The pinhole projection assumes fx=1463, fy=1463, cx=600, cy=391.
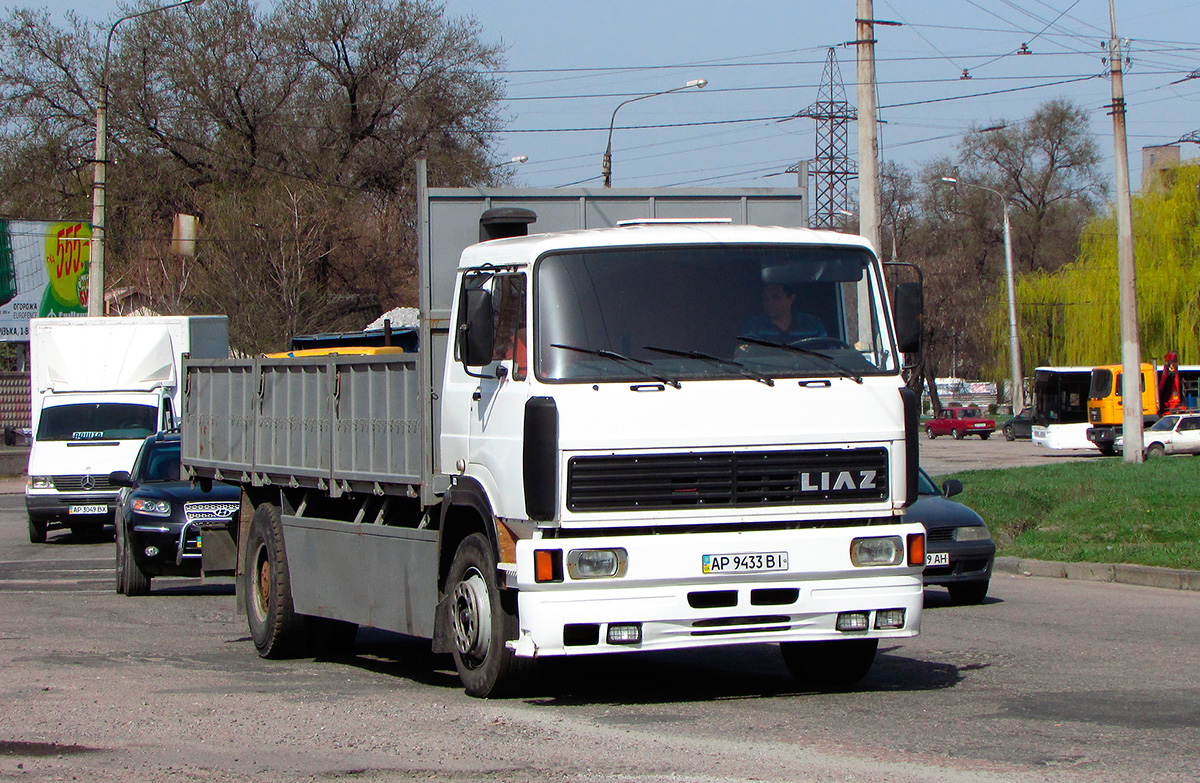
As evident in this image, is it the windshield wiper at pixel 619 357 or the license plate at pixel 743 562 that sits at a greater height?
the windshield wiper at pixel 619 357

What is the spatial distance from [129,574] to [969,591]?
8.42 metres

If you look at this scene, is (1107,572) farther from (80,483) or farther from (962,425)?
(962,425)

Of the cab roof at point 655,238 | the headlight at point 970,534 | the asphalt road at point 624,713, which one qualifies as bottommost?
the asphalt road at point 624,713

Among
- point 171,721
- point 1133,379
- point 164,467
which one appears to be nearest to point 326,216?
point 1133,379

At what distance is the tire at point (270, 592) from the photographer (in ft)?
34.8

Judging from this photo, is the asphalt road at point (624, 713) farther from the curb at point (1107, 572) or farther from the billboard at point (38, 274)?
the billboard at point (38, 274)

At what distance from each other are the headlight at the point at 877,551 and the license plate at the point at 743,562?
0.43 m

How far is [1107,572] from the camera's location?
15.3m

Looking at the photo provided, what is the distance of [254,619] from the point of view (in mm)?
11211

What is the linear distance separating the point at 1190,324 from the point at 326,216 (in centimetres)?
3374

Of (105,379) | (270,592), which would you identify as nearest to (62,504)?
(105,379)

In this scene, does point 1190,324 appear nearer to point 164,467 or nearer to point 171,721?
point 164,467

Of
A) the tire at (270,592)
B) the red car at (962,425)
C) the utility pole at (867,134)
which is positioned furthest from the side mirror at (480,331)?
the red car at (962,425)

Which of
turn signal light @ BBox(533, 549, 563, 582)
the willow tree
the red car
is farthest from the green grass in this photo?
the red car
